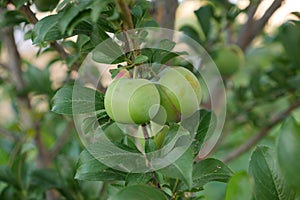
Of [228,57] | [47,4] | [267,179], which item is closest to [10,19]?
[47,4]

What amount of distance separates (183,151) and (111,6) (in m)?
0.16

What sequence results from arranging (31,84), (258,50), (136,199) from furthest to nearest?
(258,50), (31,84), (136,199)

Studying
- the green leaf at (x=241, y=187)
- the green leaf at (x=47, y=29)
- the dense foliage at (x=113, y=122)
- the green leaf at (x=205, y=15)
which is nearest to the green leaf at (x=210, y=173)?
the dense foliage at (x=113, y=122)

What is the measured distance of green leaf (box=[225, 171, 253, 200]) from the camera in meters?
0.40

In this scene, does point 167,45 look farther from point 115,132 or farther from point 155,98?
point 115,132

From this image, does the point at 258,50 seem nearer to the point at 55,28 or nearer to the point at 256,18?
the point at 256,18

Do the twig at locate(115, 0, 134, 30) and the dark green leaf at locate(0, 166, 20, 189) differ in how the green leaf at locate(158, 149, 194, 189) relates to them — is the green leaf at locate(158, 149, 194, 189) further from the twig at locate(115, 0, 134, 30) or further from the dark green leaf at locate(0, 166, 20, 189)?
the dark green leaf at locate(0, 166, 20, 189)

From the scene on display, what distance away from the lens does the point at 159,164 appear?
0.49 meters

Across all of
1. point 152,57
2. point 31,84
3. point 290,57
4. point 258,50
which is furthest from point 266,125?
point 152,57

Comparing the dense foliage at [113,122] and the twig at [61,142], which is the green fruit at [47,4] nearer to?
the dense foliage at [113,122]

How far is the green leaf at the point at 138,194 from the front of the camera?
43 cm

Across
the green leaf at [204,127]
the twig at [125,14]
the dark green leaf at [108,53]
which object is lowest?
the green leaf at [204,127]

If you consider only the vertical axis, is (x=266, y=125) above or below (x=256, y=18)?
below

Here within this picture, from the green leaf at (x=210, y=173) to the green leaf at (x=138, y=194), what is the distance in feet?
0.21
